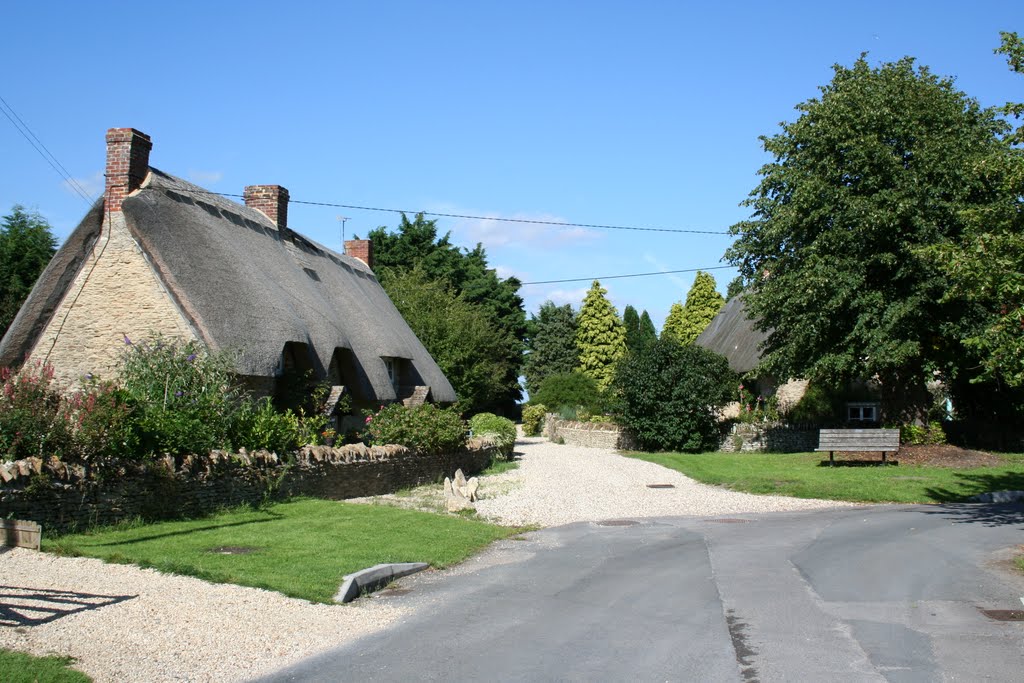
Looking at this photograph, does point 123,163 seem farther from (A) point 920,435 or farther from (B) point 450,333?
(A) point 920,435

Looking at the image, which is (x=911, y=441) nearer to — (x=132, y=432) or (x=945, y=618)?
(x=945, y=618)

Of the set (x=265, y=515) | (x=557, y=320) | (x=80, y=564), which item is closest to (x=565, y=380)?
(x=557, y=320)

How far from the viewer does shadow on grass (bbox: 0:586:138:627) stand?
24.3ft

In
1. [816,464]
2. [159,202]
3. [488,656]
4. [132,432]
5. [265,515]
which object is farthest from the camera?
[816,464]

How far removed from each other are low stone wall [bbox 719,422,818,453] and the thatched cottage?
16137 millimetres

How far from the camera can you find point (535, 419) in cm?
5169

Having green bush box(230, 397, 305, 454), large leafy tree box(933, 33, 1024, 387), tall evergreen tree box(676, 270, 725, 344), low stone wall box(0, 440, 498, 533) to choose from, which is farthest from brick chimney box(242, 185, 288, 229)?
tall evergreen tree box(676, 270, 725, 344)

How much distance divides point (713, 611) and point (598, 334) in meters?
63.3

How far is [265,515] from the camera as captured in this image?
47.4 feet

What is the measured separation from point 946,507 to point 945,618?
32.6ft

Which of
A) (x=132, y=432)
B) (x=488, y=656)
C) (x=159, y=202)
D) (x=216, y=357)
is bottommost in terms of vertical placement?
(x=488, y=656)

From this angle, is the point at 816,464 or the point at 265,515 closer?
the point at 265,515

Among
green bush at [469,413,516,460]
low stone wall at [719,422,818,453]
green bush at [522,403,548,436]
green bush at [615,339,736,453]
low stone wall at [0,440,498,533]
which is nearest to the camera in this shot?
low stone wall at [0,440,498,533]

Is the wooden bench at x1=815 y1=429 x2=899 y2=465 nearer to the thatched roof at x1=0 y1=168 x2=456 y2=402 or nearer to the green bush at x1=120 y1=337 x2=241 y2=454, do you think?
the thatched roof at x1=0 y1=168 x2=456 y2=402
